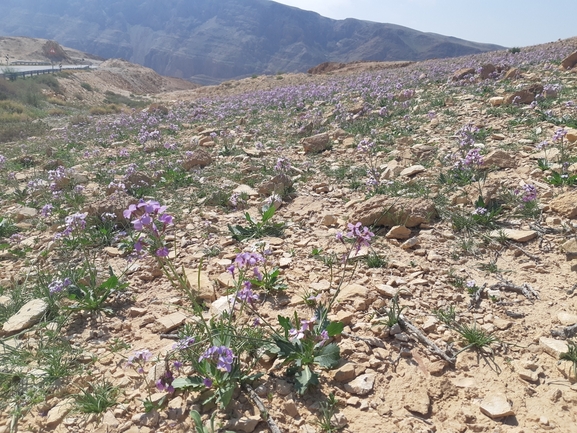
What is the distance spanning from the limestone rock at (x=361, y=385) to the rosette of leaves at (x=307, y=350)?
16 cm

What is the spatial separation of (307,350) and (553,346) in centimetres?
157

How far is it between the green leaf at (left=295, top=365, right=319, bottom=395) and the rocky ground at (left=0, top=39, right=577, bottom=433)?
3.0 inches

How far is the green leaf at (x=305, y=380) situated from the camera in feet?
7.48

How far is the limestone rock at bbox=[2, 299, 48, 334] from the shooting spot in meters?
3.08

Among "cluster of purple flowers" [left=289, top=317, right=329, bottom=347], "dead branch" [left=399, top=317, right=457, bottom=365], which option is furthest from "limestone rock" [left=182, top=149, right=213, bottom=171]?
"dead branch" [left=399, top=317, right=457, bottom=365]

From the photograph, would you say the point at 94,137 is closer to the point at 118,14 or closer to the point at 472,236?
the point at 472,236

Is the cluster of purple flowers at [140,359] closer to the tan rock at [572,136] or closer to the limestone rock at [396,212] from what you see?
the limestone rock at [396,212]

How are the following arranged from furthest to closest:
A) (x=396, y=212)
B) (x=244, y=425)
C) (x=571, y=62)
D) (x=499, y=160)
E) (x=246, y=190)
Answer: (x=571, y=62) → (x=246, y=190) → (x=499, y=160) → (x=396, y=212) → (x=244, y=425)

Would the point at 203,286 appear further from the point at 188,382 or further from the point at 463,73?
the point at 463,73

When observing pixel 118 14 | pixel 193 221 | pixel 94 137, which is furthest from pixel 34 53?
pixel 118 14

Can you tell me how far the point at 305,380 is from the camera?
2.30m

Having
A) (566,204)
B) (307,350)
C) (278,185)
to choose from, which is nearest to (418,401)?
(307,350)

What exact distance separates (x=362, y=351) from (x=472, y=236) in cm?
205

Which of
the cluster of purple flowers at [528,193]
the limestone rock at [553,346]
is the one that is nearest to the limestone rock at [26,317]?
→ the limestone rock at [553,346]
